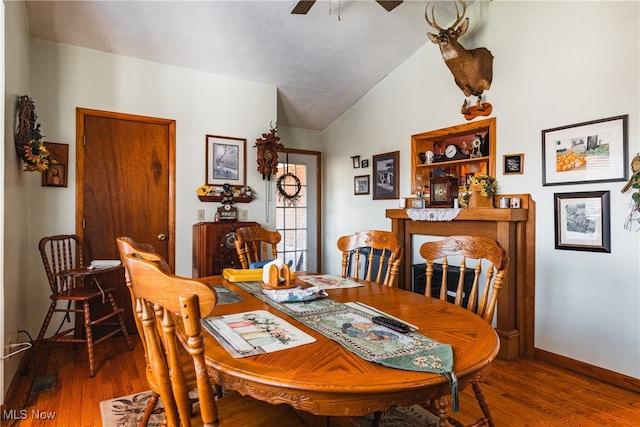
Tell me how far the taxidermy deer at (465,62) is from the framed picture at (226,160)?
2125 mm

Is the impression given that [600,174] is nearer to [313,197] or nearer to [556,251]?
[556,251]

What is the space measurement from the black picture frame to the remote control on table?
3478 mm

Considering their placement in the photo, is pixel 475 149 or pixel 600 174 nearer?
pixel 600 174

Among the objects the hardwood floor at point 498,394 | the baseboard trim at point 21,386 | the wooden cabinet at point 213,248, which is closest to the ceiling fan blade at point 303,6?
the wooden cabinet at point 213,248

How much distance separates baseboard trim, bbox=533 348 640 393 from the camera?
96.2 inches

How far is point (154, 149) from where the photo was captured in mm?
3510

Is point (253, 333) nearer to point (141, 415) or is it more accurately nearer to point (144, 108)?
point (141, 415)

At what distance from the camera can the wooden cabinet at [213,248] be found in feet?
11.4

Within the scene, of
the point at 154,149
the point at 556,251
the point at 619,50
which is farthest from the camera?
the point at 154,149

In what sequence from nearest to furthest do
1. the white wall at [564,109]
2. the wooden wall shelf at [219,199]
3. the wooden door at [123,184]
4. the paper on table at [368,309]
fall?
the paper on table at [368,309] < the white wall at [564,109] < the wooden door at [123,184] < the wooden wall shelf at [219,199]

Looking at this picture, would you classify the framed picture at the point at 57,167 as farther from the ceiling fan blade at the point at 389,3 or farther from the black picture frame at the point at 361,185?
the black picture frame at the point at 361,185

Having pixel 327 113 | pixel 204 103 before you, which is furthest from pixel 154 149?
pixel 327 113

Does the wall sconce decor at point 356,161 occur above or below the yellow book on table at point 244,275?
above

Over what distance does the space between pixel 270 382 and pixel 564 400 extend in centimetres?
227
